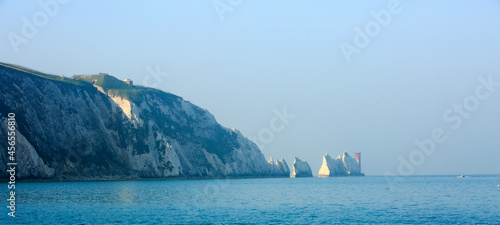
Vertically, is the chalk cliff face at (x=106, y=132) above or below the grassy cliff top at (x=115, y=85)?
below

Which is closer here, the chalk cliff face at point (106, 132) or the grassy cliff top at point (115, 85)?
the chalk cliff face at point (106, 132)

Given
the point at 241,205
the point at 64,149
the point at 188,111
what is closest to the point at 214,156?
the point at 188,111

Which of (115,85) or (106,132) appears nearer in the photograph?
(106,132)

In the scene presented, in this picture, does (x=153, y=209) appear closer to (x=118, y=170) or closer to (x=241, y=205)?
(x=241, y=205)

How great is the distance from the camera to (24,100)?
119 m

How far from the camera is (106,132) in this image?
471 feet

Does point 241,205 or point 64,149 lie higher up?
point 64,149

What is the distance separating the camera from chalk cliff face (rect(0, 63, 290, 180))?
381 feet

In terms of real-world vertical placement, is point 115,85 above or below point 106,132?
above

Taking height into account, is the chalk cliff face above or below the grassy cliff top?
below

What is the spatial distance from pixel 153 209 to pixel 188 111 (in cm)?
13148

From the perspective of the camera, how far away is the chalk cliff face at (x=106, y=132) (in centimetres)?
11625

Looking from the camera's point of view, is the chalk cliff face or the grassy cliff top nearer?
the chalk cliff face

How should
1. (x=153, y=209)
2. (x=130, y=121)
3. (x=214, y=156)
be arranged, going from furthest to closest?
(x=214, y=156), (x=130, y=121), (x=153, y=209)
